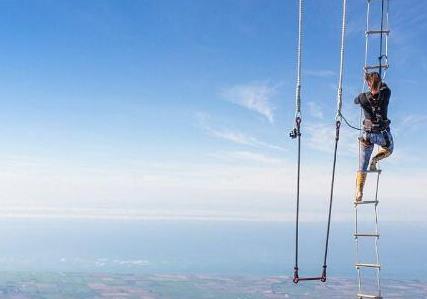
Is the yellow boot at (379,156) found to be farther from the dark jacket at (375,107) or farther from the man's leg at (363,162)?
the dark jacket at (375,107)

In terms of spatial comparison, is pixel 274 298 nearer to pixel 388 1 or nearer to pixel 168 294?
pixel 168 294

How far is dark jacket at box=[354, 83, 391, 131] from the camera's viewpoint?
11.7 meters

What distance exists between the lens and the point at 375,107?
11.9 metres

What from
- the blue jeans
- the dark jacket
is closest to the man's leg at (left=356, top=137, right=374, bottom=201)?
the blue jeans

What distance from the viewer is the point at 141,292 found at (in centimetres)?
17662

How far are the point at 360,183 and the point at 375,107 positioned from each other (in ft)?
6.16

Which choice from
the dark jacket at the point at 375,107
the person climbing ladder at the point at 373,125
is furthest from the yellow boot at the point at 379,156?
the dark jacket at the point at 375,107

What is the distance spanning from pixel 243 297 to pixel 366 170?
166742 mm

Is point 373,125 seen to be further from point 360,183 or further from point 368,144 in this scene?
point 360,183

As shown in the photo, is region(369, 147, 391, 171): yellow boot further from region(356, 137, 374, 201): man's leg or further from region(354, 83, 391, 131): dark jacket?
region(354, 83, 391, 131): dark jacket

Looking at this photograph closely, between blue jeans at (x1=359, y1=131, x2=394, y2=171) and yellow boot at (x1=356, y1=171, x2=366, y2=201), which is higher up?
blue jeans at (x1=359, y1=131, x2=394, y2=171)

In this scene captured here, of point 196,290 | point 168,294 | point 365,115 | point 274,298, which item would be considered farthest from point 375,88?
point 196,290

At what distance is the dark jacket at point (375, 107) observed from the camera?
11695mm

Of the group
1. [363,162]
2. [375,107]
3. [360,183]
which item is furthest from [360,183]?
[375,107]
